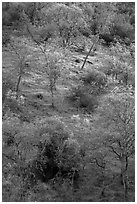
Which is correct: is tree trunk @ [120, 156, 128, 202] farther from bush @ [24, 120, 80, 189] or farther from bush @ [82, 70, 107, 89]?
bush @ [82, 70, 107, 89]

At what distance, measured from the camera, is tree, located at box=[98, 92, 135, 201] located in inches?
1021

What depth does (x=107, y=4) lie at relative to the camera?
153ft

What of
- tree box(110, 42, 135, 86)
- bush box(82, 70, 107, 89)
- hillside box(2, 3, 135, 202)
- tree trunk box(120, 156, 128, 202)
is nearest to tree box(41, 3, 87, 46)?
hillside box(2, 3, 135, 202)

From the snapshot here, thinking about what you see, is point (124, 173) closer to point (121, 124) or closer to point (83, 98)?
point (121, 124)

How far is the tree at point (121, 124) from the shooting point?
85.1ft

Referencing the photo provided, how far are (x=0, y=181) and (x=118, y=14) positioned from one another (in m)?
36.4

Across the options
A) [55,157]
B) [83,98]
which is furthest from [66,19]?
[55,157]

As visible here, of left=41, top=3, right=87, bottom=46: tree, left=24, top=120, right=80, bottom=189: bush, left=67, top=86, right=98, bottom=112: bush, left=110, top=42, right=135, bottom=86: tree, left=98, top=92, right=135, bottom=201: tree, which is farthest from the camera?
left=41, top=3, right=87, bottom=46: tree

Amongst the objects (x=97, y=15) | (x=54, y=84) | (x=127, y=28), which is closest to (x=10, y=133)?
(x=54, y=84)

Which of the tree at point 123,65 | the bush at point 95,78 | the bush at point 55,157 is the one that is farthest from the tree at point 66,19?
the bush at point 55,157

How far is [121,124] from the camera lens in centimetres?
2609

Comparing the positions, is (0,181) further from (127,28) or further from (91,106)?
(127,28)

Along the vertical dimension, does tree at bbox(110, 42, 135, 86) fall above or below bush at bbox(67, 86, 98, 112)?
above

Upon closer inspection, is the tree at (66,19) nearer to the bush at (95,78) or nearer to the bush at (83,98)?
the bush at (95,78)
